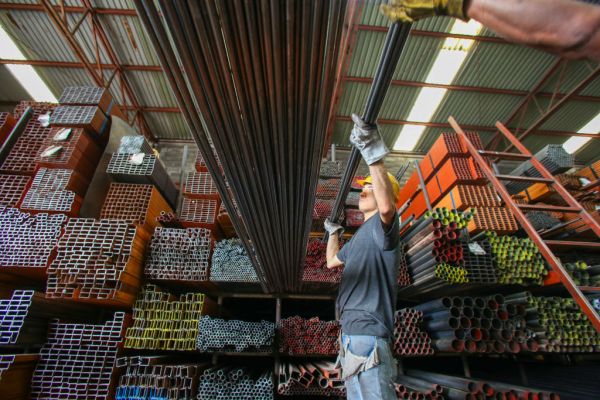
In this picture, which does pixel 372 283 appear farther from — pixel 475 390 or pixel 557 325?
pixel 557 325

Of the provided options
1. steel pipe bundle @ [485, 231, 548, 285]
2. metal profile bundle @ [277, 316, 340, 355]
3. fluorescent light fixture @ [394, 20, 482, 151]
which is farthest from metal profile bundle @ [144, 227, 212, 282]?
fluorescent light fixture @ [394, 20, 482, 151]

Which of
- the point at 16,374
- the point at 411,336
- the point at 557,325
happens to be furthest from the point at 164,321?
the point at 557,325

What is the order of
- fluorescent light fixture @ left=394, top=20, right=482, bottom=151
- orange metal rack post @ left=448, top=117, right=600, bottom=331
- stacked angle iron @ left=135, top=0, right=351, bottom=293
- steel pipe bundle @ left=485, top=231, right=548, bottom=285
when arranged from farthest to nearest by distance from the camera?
fluorescent light fixture @ left=394, top=20, right=482, bottom=151
steel pipe bundle @ left=485, top=231, right=548, bottom=285
orange metal rack post @ left=448, top=117, right=600, bottom=331
stacked angle iron @ left=135, top=0, right=351, bottom=293

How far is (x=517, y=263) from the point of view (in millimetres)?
4035

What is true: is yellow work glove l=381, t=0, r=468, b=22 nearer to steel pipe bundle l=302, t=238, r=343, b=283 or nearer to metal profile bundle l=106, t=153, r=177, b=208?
steel pipe bundle l=302, t=238, r=343, b=283

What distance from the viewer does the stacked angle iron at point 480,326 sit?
3.52 meters

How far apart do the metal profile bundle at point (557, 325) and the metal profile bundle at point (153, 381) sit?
13.3ft

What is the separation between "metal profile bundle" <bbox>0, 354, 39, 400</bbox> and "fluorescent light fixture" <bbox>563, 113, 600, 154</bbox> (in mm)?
14476

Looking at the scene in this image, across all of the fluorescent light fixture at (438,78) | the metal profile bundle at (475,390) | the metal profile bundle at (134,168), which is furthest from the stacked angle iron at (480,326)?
the fluorescent light fixture at (438,78)

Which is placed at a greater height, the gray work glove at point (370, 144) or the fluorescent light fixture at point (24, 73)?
the fluorescent light fixture at point (24, 73)

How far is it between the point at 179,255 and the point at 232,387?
1.79m

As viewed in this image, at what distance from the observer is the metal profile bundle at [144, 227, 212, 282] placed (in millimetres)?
4113

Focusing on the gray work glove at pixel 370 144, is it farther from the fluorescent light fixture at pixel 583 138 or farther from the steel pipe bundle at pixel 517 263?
the fluorescent light fixture at pixel 583 138

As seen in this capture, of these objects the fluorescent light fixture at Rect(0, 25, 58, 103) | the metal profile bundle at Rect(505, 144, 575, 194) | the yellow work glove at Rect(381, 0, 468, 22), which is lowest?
the yellow work glove at Rect(381, 0, 468, 22)
